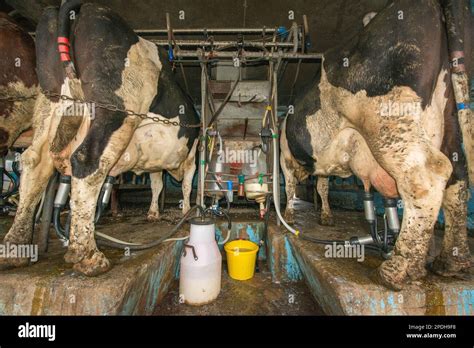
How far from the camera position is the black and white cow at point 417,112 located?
5.55ft

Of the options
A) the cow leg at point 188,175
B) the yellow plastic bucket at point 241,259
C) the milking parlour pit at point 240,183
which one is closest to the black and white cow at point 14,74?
the milking parlour pit at point 240,183

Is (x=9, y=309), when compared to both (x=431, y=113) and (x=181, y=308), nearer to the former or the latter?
(x=181, y=308)

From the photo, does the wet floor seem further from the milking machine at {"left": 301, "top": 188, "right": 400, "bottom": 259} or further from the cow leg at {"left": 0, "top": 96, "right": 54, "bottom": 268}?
the cow leg at {"left": 0, "top": 96, "right": 54, "bottom": 268}

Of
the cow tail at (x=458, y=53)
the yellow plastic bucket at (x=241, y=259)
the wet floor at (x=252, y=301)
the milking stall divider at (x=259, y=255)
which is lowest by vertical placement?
the wet floor at (x=252, y=301)

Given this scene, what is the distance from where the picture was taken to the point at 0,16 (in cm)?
261

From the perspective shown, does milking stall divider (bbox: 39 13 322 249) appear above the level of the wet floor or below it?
above

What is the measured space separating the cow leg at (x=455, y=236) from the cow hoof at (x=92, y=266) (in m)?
3.04

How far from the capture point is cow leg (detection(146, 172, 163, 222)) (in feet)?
13.5

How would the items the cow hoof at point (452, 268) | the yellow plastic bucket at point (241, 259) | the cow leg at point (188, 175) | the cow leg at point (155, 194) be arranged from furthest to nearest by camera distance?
the cow leg at point (188, 175)
the cow leg at point (155, 194)
the yellow plastic bucket at point (241, 259)
the cow hoof at point (452, 268)

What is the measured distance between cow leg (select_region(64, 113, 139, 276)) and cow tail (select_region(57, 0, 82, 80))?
462mm

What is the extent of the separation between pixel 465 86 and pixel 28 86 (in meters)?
4.79

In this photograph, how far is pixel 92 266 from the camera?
5.96 feet

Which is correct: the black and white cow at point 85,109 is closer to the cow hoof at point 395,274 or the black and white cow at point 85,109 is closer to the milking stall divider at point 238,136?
the milking stall divider at point 238,136

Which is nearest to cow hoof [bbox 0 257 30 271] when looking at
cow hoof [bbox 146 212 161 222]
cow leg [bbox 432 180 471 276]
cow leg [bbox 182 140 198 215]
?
cow hoof [bbox 146 212 161 222]
